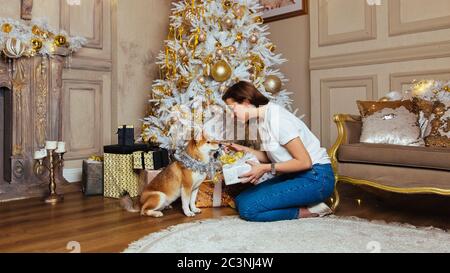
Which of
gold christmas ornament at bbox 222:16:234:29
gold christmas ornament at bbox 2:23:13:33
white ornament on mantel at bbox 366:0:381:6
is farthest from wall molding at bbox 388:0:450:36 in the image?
gold christmas ornament at bbox 2:23:13:33

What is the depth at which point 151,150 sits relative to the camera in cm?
345

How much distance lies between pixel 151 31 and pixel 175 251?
3.42 m

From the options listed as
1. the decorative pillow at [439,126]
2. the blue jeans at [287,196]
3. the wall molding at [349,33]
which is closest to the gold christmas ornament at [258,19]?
the wall molding at [349,33]

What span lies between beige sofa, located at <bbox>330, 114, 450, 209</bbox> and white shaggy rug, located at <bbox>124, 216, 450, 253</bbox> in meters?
0.26

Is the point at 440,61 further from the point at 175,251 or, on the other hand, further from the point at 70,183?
the point at 70,183

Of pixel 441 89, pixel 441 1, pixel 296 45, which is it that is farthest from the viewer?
pixel 296 45

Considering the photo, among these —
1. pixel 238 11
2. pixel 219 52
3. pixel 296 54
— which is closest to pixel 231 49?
pixel 219 52

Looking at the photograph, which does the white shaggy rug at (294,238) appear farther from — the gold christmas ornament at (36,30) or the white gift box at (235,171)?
the gold christmas ornament at (36,30)

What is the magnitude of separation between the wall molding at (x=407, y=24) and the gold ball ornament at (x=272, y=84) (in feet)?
3.57

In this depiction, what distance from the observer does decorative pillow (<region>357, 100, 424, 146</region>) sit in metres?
2.86

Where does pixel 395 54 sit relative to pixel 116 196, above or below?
above

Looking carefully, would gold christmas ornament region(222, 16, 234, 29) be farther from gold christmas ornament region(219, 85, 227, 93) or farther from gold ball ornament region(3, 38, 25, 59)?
gold ball ornament region(3, 38, 25, 59)

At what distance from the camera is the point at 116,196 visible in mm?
3496

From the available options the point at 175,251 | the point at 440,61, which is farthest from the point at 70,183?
the point at 440,61
